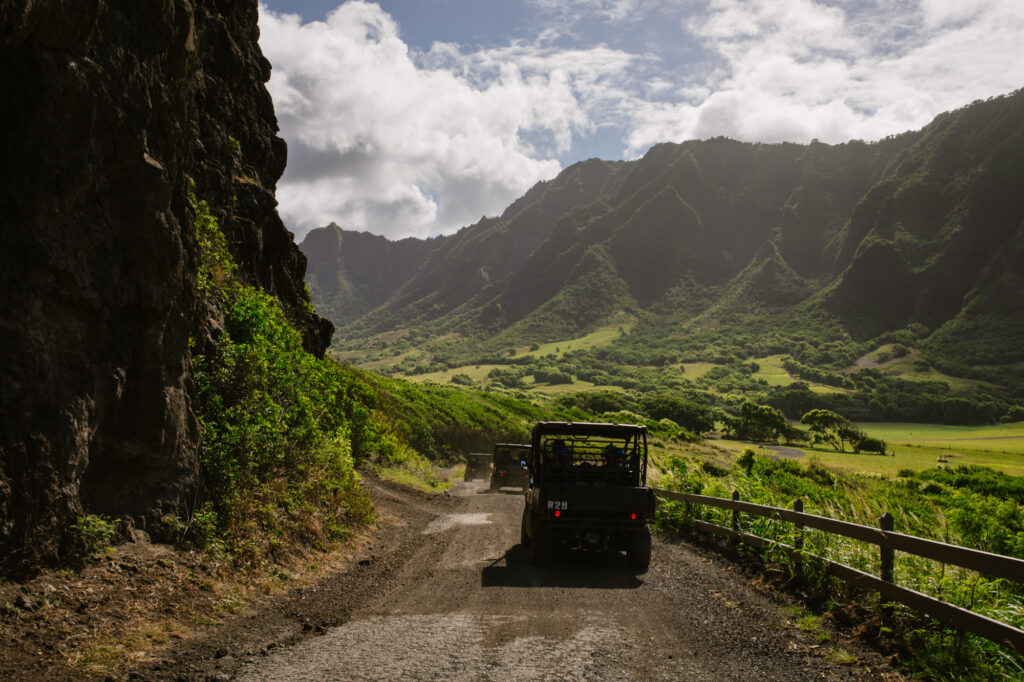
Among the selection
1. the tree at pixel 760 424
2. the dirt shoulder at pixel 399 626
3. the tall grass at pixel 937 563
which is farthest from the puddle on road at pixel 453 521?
the tree at pixel 760 424

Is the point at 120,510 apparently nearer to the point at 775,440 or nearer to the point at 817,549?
the point at 817,549

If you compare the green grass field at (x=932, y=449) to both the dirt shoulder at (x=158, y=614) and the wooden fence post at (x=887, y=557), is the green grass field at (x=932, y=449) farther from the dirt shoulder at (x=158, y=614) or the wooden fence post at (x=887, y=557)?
the dirt shoulder at (x=158, y=614)

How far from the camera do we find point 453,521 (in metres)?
18.1

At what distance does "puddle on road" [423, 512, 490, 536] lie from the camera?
16.3m

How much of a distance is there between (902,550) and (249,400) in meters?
9.35

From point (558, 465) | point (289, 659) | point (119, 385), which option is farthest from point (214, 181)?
point (289, 659)

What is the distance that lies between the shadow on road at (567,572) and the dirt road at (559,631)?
33 millimetres

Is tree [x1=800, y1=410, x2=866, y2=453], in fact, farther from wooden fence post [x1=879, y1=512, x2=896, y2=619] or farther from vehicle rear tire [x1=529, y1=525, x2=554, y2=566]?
wooden fence post [x1=879, y1=512, x2=896, y2=619]

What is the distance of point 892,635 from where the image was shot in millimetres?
6523

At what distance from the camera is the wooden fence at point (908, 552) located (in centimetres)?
526

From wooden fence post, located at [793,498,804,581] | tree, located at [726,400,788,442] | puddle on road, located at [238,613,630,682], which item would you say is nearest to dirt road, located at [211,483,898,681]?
puddle on road, located at [238,613,630,682]

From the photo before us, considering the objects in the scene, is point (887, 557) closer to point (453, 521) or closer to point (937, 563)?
point (937, 563)

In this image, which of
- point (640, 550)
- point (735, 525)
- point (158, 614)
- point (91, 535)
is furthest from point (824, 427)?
point (91, 535)

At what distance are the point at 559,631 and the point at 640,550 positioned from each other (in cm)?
424
